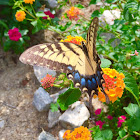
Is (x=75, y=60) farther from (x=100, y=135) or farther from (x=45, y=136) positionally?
(x=45, y=136)

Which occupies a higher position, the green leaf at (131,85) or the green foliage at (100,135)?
the green leaf at (131,85)

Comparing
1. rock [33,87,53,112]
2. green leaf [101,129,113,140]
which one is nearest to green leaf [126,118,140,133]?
green leaf [101,129,113,140]

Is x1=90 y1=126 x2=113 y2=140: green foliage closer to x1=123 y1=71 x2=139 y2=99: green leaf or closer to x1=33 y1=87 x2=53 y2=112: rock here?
x1=123 y1=71 x2=139 y2=99: green leaf

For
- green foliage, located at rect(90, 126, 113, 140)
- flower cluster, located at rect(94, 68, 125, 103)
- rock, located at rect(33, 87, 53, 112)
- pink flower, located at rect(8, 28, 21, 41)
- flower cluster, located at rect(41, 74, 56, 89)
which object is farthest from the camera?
pink flower, located at rect(8, 28, 21, 41)

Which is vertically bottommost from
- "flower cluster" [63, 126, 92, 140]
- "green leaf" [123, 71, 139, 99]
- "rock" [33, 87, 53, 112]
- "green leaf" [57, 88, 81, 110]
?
"rock" [33, 87, 53, 112]

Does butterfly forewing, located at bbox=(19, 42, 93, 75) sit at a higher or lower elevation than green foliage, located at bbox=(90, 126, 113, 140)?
higher

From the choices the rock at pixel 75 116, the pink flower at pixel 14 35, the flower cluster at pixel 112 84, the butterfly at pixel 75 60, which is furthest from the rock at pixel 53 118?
the pink flower at pixel 14 35

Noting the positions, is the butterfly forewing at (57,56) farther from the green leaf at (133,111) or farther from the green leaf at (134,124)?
the green leaf at (134,124)
